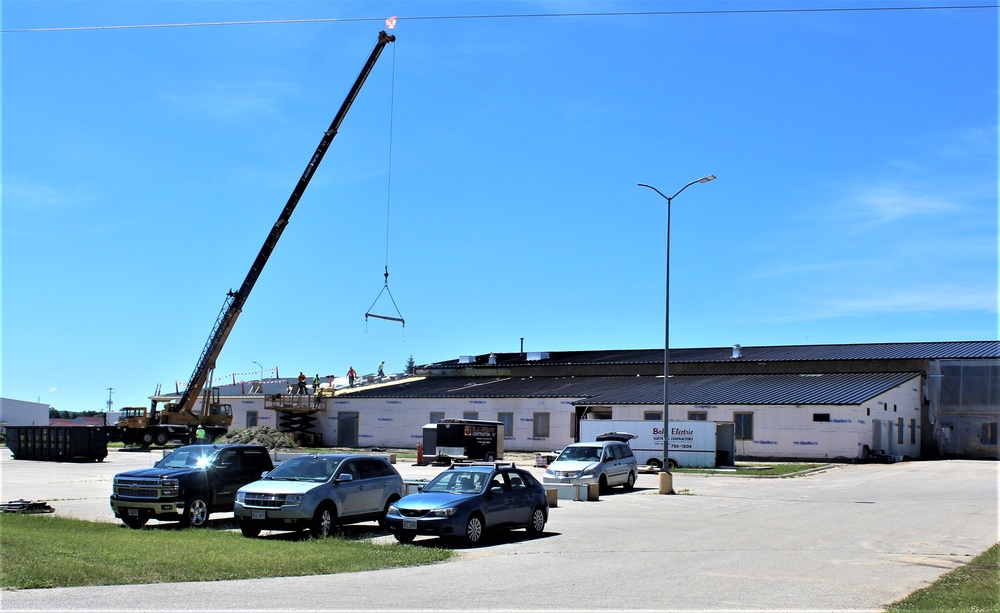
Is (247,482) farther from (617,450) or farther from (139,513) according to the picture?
(617,450)

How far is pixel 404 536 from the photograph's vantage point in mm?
16609

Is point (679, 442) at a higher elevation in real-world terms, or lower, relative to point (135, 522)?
lower

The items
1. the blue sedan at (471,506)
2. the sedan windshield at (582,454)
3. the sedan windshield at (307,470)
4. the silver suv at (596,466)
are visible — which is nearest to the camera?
the blue sedan at (471,506)

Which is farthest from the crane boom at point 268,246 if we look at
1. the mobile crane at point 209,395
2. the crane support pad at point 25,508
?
the crane support pad at point 25,508

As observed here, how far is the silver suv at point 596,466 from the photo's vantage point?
29.5m

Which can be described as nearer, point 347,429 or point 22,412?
point 347,429

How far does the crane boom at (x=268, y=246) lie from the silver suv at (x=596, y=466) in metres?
27.0

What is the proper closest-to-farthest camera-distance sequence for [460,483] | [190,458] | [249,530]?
[249,530], [460,483], [190,458]

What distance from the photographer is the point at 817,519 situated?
21625 millimetres

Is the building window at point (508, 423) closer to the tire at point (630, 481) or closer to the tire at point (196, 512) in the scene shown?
the tire at point (630, 481)

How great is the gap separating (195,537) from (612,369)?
5369 centimetres

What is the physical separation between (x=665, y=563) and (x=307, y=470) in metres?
7.41

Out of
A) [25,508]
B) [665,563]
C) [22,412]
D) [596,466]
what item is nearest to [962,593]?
[665,563]

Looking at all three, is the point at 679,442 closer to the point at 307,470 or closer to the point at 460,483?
the point at 460,483
